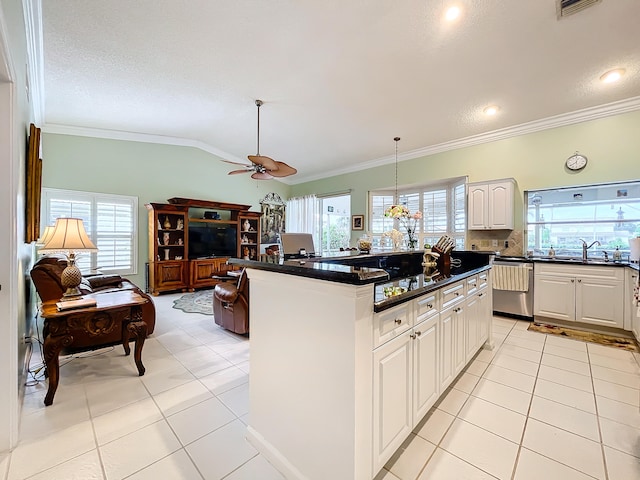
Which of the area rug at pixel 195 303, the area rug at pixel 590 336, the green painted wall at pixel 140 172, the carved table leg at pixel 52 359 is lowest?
the area rug at pixel 590 336

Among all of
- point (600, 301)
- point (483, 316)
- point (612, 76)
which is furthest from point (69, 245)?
point (612, 76)

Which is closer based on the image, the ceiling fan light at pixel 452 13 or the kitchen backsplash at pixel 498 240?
the ceiling fan light at pixel 452 13

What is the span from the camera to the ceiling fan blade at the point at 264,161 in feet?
12.1

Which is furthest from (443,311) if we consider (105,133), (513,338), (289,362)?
(105,133)

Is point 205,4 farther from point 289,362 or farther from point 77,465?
point 77,465

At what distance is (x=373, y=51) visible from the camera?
2863 millimetres

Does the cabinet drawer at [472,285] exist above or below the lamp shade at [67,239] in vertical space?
below

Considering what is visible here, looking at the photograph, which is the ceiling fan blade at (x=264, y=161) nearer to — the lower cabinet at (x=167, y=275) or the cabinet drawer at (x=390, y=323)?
the cabinet drawer at (x=390, y=323)

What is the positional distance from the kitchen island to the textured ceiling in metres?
2.41

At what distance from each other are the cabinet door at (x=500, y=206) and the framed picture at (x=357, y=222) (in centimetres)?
275

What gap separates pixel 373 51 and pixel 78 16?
9.39 feet

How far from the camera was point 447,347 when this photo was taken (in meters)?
1.91

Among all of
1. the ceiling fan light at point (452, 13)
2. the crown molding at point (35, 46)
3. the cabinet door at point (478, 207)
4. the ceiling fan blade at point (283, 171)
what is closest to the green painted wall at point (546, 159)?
the cabinet door at point (478, 207)

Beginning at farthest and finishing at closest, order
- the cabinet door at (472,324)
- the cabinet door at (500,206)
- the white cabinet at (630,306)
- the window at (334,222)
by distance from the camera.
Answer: the window at (334,222)
the cabinet door at (500,206)
the white cabinet at (630,306)
the cabinet door at (472,324)
